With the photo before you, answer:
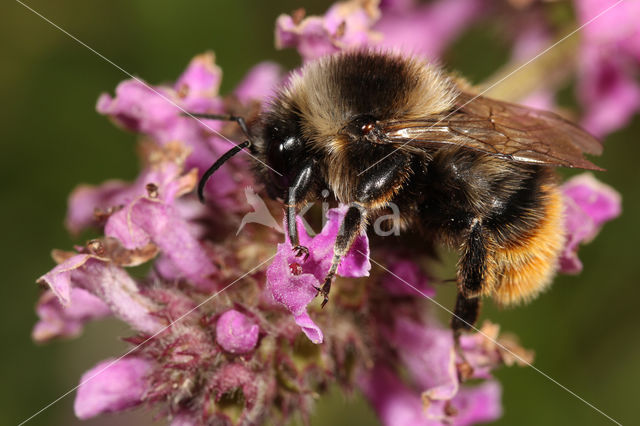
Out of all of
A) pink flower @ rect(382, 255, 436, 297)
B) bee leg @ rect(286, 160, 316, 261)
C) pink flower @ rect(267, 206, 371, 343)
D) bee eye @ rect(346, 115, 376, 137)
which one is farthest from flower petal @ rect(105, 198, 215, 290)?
bee eye @ rect(346, 115, 376, 137)

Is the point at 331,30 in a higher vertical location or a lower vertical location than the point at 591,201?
higher

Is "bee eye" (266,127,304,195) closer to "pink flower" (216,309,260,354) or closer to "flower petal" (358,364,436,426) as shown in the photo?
"pink flower" (216,309,260,354)

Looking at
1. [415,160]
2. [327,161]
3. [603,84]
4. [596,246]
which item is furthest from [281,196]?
[596,246]

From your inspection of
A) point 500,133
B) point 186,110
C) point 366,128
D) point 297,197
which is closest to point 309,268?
point 297,197

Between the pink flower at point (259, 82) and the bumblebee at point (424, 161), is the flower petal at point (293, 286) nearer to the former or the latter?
the bumblebee at point (424, 161)

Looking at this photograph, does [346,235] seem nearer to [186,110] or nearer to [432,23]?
[186,110]
